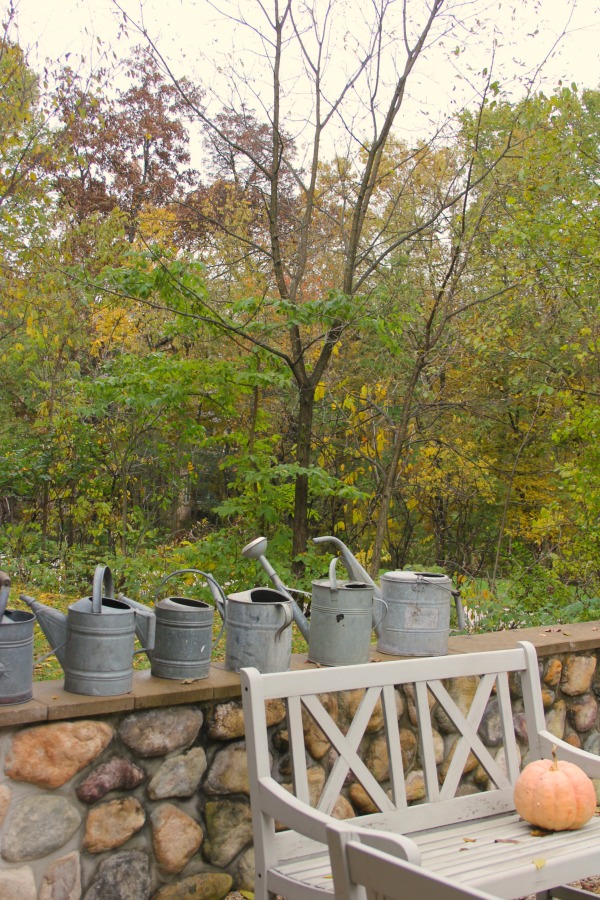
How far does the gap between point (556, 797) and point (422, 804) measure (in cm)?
39

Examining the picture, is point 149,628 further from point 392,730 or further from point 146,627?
point 392,730

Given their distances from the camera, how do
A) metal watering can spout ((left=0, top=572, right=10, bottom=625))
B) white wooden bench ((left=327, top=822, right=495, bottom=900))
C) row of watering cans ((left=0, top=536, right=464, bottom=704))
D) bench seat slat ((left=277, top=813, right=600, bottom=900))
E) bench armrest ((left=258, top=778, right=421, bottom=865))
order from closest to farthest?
white wooden bench ((left=327, top=822, right=495, bottom=900)) < bench armrest ((left=258, top=778, right=421, bottom=865)) < bench seat slat ((left=277, top=813, right=600, bottom=900)) < metal watering can spout ((left=0, top=572, right=10, bottom=625)) < row of watering cans ((left=0, top=536, right=464, bottom=704))

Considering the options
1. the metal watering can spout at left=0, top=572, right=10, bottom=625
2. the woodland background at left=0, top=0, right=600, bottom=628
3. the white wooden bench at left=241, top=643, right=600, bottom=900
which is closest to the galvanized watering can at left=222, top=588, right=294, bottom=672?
the white wooden bench at left=241, top=643, right=600, bottom=900

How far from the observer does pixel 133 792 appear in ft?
8.02

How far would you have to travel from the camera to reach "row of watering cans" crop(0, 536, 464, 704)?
2.40 meters

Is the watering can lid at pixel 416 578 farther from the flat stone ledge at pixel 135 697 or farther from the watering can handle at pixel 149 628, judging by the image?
the watering can handle at pixel 149 628

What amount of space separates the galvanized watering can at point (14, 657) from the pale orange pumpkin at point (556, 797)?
1.41m

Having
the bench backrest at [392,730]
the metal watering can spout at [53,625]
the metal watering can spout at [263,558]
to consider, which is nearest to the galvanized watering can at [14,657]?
the metal watering can spout at [53,625]

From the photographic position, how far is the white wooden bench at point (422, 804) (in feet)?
6.52

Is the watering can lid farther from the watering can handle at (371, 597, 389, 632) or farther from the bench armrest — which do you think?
the bench armrest

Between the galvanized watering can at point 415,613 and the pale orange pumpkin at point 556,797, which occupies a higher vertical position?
the galvanized watering can at point 415,613

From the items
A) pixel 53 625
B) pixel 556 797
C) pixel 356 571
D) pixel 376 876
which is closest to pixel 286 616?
pixel 356 571

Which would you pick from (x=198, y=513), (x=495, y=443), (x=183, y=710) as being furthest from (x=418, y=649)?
(x=198, y=513)

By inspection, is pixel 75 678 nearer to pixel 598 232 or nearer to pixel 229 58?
pixel 229 58
